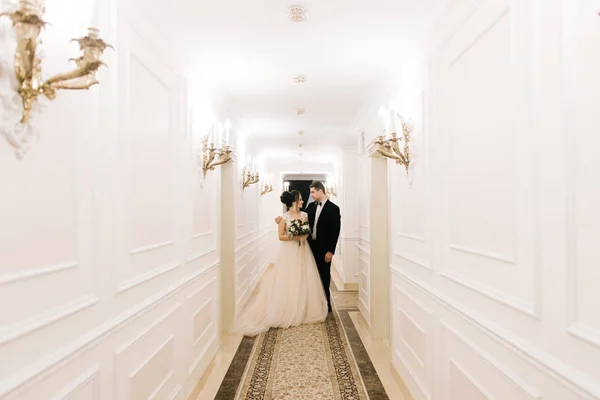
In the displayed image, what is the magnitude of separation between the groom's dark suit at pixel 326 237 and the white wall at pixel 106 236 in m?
2.76

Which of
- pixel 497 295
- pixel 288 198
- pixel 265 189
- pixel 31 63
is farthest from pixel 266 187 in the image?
pixel 31 63

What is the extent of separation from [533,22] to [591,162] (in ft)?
2.06

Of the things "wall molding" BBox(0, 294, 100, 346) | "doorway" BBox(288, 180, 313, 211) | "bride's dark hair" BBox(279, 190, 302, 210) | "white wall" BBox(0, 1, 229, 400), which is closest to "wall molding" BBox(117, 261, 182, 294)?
"white wall" BBox(0, 1, 229, 400)

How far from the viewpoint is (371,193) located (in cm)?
478

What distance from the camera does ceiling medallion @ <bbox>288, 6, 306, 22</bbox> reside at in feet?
8.20

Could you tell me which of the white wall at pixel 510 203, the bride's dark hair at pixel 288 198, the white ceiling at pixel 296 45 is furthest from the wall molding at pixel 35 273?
the bride's dark hair at pixel 288 198

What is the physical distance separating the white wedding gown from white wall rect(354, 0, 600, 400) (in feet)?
7.92

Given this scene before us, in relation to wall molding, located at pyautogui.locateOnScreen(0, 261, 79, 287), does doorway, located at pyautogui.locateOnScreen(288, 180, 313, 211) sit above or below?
above

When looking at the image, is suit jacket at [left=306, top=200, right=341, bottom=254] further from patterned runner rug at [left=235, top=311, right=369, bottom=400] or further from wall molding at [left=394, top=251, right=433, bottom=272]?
wall molding at [left=394, top=251, right=433, bottom=272]

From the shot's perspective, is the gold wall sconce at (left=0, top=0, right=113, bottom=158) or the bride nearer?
the gold wall sconce at (left=0, top=0, right=113, bottom=158)

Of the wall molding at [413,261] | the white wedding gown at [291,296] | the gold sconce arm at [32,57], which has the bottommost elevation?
the white wedding gown at [291,296]

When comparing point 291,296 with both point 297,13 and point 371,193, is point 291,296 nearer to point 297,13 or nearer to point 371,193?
point 371,193

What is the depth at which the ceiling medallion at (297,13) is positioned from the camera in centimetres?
250

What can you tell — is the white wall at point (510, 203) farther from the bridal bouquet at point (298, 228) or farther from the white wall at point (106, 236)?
Answer: the bridal bouquet at point (298, 228)
